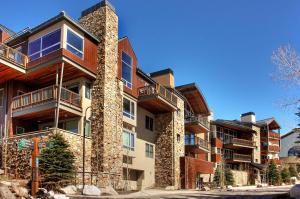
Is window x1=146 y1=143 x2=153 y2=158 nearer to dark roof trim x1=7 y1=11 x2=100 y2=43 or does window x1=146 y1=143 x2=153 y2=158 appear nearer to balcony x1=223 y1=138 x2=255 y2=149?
dark roof trim x1=7 y1=11 x2=100 y2=43

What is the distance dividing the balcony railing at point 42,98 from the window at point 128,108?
4.98 m

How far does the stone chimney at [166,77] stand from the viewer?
40606 mm

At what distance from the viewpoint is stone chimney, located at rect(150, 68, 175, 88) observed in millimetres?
40606

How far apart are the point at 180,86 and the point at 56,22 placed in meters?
19.4

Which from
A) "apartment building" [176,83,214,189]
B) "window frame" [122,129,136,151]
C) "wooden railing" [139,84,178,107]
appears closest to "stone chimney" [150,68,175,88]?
"apartment building" [176,83,214,189]

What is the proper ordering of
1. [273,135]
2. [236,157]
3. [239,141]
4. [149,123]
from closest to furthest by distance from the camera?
[149,123] → [236,157] → [239,141] → [273,135]

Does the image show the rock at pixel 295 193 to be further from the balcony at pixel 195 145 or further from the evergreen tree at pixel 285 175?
the evergreen tree at pixel 285 175

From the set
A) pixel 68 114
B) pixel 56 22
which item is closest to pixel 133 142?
pixel 68 114

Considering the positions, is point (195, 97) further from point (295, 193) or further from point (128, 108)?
point (295, 193)

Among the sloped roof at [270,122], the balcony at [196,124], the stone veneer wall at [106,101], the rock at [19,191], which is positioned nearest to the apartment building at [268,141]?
the sloped roof at [270,122]

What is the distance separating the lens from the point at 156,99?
33.4m

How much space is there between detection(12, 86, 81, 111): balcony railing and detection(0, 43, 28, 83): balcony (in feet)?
5.39

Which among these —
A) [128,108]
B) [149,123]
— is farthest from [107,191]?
[149,123]

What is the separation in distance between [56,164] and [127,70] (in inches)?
477
